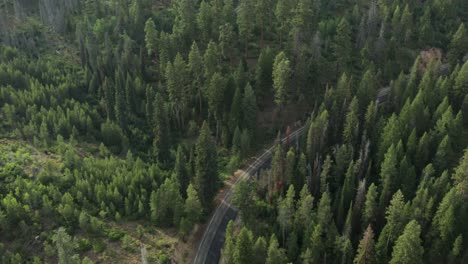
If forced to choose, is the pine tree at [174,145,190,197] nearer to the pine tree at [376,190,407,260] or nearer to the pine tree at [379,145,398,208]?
the pine tree at [379,145,398,208]

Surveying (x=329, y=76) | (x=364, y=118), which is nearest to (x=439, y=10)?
(x=329, y=76)

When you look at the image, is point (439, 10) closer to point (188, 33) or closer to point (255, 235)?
point (188, 33)

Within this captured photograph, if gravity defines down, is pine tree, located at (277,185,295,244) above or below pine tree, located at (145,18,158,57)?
below

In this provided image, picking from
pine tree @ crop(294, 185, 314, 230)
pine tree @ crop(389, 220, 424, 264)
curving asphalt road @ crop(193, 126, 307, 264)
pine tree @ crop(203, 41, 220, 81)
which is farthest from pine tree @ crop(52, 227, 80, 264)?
pine tree @ crop(203, 41, 220, 81)

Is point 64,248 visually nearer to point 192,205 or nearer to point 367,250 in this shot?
point 192,205

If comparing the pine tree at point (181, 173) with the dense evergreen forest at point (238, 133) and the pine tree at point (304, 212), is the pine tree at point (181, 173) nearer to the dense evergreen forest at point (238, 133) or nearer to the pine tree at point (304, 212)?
the dense evergreen forest at point (238, 133)

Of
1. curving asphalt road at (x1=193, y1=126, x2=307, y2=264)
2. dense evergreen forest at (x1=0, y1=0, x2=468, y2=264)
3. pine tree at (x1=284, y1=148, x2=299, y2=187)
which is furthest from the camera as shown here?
pine tree at (x1=284, y1=148, x2=299, y2=187)

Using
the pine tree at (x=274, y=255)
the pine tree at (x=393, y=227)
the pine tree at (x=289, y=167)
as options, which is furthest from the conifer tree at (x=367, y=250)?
the pine tree at (x=289, y=167)
